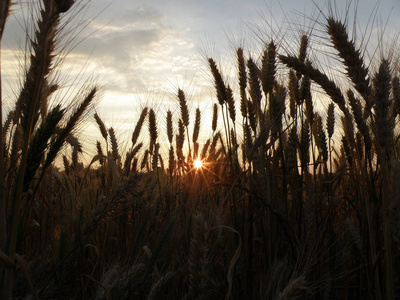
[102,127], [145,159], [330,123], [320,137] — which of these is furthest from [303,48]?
[102,127]

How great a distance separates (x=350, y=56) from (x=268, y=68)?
1.00 metres

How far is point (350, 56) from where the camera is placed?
1621mm

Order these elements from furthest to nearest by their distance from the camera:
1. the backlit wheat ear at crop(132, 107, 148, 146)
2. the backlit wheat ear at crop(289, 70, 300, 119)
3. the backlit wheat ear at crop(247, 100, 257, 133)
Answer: the backlit wheat ear at crop(132, 107, 148, 146) → the backlit wheat ear at crop(247, 100, 257, 133) → the backlit wheat ear at crop(289, 70, 300, 119)

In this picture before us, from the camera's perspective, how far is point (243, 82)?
2939 mm

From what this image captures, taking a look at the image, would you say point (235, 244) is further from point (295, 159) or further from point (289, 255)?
point (295, 159)

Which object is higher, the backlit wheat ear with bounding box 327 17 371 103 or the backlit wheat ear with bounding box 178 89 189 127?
the backlit wheat ear with bounding box 178 89 189 127

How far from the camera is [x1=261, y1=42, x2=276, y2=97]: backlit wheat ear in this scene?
8.26 feet

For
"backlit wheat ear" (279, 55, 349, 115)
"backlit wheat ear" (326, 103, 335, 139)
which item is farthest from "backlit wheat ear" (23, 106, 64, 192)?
"backlit wheat ear" (326, 103, 335, 139)

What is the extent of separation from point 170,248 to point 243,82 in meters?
1.40

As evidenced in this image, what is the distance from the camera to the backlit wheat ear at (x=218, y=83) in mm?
3041

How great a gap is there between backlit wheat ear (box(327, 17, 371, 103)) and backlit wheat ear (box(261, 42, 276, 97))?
0.76m

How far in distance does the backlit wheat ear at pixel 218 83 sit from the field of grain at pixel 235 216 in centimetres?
1

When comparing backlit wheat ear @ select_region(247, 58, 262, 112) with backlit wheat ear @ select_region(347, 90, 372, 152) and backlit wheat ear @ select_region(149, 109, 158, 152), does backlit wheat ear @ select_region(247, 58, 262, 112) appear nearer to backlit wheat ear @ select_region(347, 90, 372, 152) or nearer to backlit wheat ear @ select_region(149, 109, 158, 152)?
backlit wheat ear @ select_region(347, 90, 372, 152)

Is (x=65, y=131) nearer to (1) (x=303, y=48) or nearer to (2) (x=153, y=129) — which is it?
(1) (x=303, y=48)
